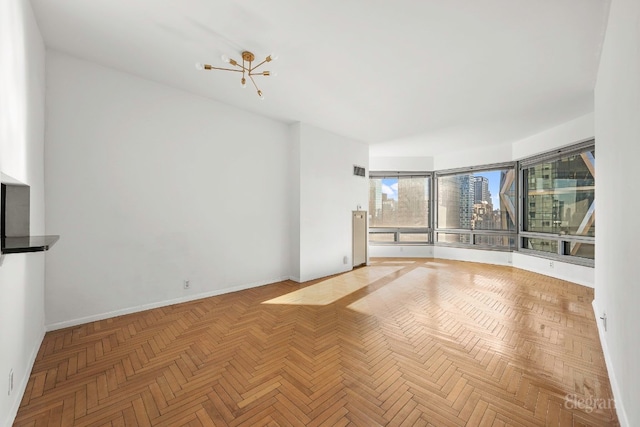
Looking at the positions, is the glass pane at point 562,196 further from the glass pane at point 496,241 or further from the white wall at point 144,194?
the white wall at point 144,194

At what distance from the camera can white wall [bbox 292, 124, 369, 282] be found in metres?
5.28

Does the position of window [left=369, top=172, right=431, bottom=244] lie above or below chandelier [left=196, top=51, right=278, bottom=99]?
below

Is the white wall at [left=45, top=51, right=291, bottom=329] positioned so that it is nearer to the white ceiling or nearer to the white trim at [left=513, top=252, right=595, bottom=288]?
the white ceiling

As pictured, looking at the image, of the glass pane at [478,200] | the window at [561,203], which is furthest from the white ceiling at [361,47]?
the glass pane at [478,200]

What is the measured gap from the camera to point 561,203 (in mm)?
5625

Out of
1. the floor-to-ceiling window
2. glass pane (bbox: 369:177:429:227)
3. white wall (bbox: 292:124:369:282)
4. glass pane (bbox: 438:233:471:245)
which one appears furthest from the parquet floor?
glass pane (bbox: 369:177:429:227)

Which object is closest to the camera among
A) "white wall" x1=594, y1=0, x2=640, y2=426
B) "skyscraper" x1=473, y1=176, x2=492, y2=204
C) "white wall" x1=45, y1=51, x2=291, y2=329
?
"white wall" x1=594, y1=0, x2=640, y2=426

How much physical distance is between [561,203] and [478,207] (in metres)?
2.02

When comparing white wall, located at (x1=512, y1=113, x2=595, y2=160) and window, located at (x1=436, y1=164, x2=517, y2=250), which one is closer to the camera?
white wall, located at (x1=512, y1=113, x2=595, y2=160)

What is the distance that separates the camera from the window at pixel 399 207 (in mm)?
8367

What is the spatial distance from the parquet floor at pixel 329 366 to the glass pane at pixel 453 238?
372 cm

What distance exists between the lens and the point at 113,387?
82.8 inches

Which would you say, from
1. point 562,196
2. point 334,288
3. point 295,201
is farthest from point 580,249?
point 295,201

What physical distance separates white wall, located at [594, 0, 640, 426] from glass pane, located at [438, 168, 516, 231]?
4885 mm
